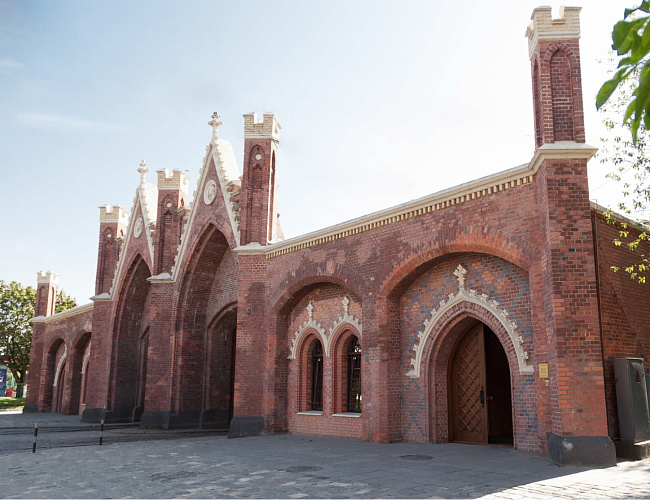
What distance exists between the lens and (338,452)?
1300cm

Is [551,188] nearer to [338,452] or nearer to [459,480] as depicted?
[459,480]

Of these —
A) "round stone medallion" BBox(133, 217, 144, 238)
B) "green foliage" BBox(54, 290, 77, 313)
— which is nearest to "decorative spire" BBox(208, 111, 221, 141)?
"round stone medallion" BBox(133, 217, 144, 238)

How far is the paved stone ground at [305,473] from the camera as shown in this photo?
8344 mm

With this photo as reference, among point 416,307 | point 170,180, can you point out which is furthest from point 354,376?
point 170,180

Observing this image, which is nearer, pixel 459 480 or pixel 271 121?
pixel 459 480

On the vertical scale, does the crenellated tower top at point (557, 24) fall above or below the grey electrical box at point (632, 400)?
above

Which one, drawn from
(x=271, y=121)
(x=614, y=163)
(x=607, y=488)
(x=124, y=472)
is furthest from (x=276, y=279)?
(x=607, y=488)

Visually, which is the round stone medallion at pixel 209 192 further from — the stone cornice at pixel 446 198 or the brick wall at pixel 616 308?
the brick wall at pixel 616 308

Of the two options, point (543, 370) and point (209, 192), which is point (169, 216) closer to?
point (209, 192)

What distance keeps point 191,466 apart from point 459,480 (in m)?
5.23

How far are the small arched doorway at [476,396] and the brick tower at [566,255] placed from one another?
9.13 ft

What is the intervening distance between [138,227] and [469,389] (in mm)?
18459

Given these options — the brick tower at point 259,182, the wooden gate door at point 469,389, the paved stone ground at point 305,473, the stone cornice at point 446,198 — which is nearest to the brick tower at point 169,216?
the brick tower at point 259,182

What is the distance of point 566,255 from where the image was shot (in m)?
10.8
